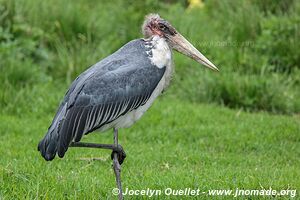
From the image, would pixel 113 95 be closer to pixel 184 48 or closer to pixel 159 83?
pixel 159 83

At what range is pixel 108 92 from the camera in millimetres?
4957

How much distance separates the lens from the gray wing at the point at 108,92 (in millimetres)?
4863

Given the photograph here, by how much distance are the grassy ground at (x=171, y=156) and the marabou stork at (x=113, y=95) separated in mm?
478

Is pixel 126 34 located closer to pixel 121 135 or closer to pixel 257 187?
pixel 121 135

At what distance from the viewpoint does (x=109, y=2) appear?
11.7 metres

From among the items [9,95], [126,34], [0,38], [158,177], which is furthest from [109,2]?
[158,177]

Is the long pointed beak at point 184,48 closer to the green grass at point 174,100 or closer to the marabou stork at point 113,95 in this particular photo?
the marabou stork at point 113,95

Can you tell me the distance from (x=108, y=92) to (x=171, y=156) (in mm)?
1851

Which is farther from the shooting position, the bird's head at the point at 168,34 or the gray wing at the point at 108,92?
the bird's head at the point at 168,34

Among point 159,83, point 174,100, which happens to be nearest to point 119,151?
point 159,83
